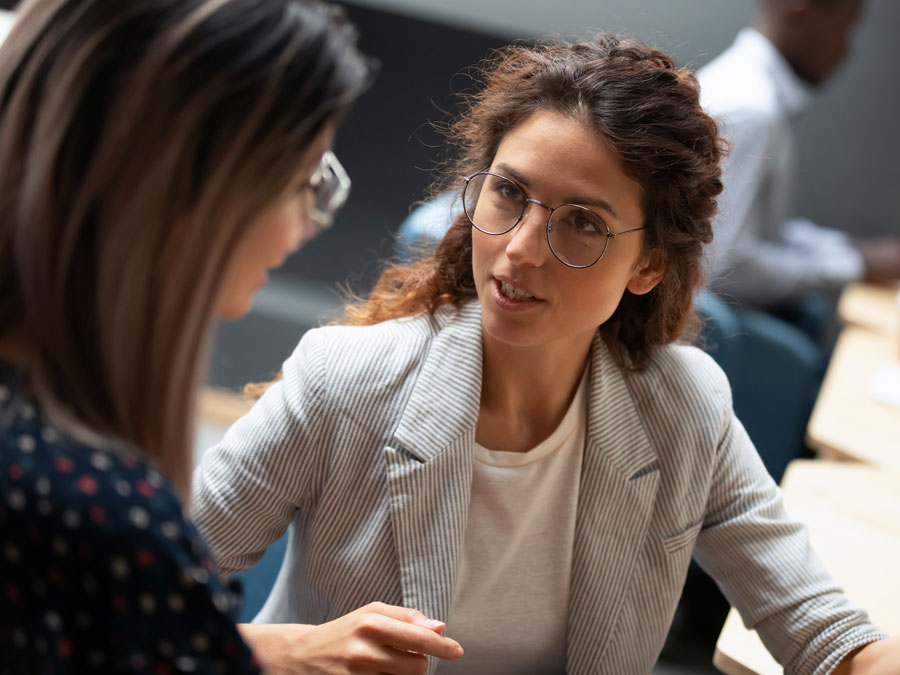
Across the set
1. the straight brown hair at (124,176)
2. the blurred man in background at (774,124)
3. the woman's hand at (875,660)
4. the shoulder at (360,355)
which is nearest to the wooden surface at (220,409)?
the blurred man in background at (774,124)

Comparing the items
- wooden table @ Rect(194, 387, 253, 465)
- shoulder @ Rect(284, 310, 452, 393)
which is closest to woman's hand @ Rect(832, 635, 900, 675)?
shoulder @ Rect(284, 310, 452, 393)

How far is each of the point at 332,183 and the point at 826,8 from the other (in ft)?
7.63

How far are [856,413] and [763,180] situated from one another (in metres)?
0.75

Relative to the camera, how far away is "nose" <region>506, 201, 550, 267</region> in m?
1.12

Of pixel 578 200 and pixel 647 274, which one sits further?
pixel 647 274

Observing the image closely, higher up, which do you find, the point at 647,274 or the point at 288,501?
the point at 647,274

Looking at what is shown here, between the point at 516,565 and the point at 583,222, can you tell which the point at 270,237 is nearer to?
the point at 583,222

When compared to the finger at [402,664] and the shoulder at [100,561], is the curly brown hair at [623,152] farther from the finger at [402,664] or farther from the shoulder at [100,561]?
the shoulder at [100,561]

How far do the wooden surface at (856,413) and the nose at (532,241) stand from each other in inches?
45.5

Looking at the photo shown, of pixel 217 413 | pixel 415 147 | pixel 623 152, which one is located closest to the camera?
pixel 623 152

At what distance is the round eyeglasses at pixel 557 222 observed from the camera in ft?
3.71

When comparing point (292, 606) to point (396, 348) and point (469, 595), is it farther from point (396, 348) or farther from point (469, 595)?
point (396, 348)

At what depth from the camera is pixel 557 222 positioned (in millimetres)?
1132

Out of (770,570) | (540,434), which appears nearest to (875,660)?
(770,570)
